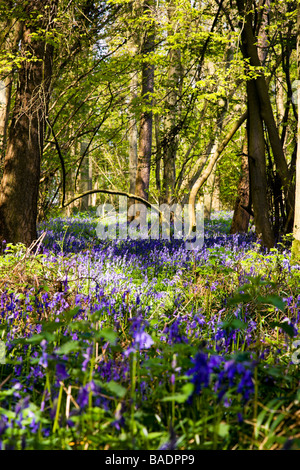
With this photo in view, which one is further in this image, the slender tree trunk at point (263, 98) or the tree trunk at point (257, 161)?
the tree trunk at point (257, 161)

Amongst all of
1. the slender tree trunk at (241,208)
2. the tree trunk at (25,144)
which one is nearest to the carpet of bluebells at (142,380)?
the tree trunk at (25,144)

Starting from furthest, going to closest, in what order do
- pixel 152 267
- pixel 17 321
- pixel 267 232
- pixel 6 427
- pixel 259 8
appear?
1. pixel 267 232
2. pixel 259 8
3. pixel 152 267
4. pixel 17 321
5. pixel 6 427

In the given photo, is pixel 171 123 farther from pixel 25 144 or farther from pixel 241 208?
pixel 25 144

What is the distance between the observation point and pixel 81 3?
7.38m

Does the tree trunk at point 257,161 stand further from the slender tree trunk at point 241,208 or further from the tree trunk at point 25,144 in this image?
the tree trunk at point 25,144

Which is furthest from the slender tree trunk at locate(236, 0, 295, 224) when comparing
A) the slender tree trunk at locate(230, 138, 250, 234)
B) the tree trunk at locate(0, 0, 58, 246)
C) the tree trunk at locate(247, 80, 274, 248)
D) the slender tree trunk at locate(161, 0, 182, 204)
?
the tree trunk at locate(0, 0, 58, 246)

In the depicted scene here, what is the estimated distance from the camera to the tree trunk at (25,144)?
630 cm

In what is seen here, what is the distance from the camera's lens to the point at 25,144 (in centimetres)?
638

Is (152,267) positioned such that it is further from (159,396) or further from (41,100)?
(159,396)

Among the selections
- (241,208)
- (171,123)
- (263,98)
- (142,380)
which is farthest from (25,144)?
(241,208)

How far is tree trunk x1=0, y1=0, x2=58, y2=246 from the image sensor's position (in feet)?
20.7

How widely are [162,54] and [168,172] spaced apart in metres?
2.69

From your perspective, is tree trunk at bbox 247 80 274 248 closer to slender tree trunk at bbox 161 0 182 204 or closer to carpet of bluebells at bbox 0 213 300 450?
slender tree trunk at bbox 161 0 182 204

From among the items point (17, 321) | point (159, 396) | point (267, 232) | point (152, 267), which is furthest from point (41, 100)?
point (159, 396)
